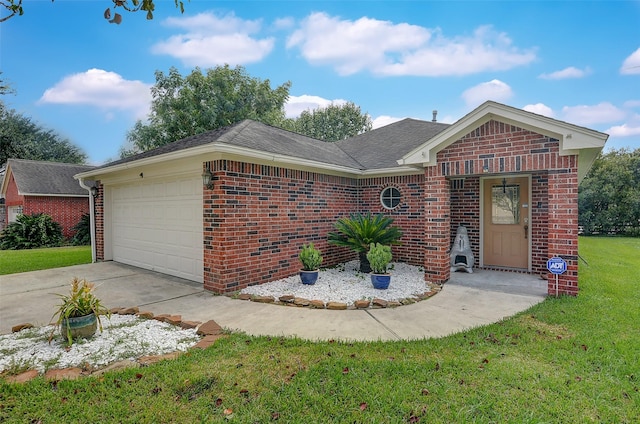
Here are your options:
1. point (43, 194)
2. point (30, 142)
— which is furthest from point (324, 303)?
point (30, 142)

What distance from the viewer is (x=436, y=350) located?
354 cm

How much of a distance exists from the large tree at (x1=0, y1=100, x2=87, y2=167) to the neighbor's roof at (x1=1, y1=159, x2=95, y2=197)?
673 cm

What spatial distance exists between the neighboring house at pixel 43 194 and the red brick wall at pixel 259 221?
16.3 metres

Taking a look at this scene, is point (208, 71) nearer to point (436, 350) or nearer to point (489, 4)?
point (489, 4)

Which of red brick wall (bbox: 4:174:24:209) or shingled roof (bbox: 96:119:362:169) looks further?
red brick wall (bbox: 4:174:24:209)

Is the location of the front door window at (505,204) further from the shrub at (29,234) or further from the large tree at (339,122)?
the large tree at (339,122)

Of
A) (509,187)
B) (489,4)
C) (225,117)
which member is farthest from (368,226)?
(225,117)

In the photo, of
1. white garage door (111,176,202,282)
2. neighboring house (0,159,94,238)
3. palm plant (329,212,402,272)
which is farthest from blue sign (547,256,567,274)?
neighboring house (0,159,94,238)

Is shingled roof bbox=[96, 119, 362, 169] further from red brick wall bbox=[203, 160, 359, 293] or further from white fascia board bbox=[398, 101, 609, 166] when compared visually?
white fascia board bbox=[398, 101, 609, 166]

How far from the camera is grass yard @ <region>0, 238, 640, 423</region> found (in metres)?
2.47

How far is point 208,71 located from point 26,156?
16.3 m

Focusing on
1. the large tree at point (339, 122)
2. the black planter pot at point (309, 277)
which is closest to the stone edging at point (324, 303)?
the black planter pot at point (309, 277)

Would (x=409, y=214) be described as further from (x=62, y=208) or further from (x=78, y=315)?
(x=62, y=208)

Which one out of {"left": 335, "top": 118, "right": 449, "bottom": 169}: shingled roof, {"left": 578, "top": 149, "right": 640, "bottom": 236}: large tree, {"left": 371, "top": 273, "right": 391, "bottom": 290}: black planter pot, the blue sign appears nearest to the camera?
the blue sign
